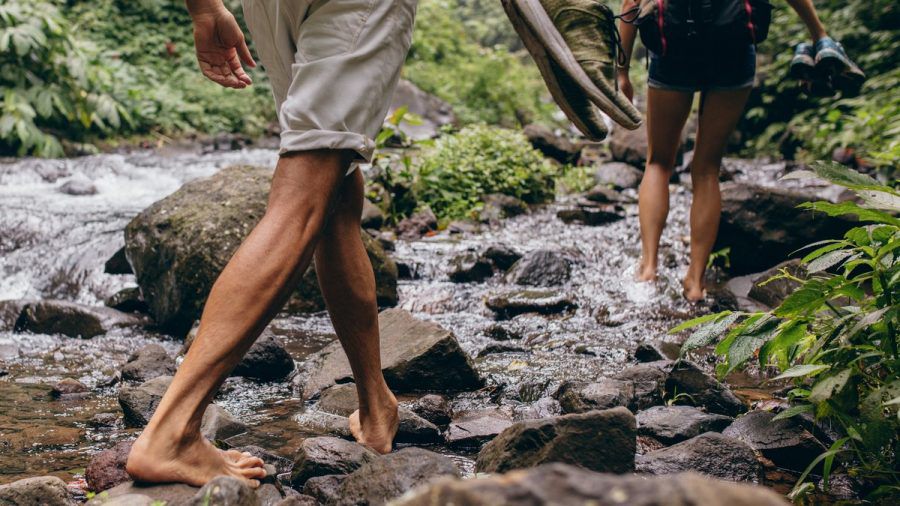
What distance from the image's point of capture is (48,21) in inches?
410

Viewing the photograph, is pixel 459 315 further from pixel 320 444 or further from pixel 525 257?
pixel 320 444

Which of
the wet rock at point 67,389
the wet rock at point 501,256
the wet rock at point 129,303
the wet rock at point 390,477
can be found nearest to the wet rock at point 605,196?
the wet rock at point 501,256

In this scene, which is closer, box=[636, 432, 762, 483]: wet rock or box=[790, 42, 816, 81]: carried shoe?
box=[636, 432, 762, 483]: wet rock

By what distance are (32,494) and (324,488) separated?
0.62 metres

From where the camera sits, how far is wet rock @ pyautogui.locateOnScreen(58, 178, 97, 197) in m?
8.00

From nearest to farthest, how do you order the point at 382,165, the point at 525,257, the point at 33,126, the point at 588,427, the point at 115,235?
the point at 588,427
the point at 525,257
the point at 115,235
the point at 382,165
the point at 33,126

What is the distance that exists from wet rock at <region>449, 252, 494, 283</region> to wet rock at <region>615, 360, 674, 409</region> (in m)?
2.20

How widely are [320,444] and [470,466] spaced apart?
0.41 m

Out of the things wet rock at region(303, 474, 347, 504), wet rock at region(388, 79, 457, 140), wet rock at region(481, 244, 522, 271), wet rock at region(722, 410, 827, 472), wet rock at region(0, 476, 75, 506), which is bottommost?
wet rock at region(388, 79, 457, 140)

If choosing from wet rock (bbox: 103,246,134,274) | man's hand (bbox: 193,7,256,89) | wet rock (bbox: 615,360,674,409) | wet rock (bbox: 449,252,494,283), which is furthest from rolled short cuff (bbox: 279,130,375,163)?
wet rock (bbox: 103,246,134,274)

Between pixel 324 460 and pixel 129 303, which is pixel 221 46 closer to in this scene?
pixel 324 460

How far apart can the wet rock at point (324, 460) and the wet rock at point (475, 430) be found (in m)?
0.37

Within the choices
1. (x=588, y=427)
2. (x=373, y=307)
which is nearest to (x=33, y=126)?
(x=373, y=307)

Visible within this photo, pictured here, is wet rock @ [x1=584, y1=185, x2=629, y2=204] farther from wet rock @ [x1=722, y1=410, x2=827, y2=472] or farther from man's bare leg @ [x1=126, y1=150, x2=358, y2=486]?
man's bare leg @ [x1=126, y1=150, x2=358, y2=486]
